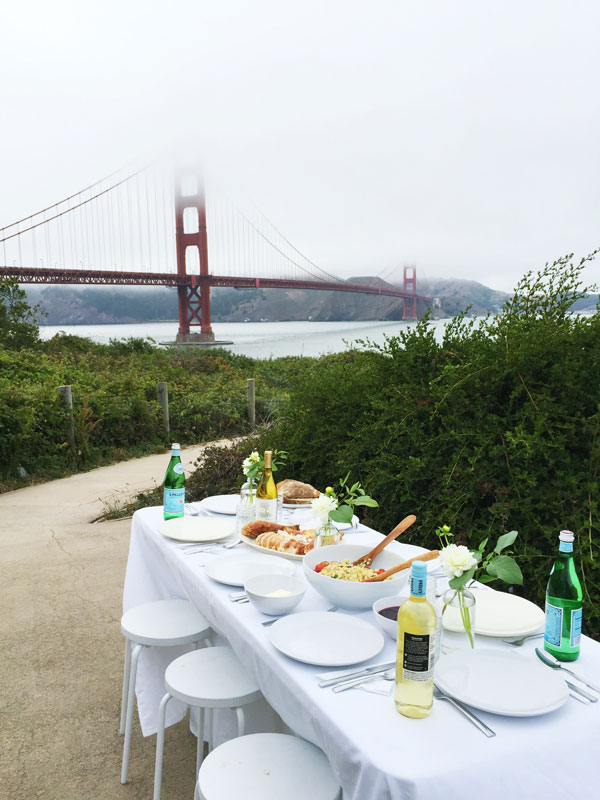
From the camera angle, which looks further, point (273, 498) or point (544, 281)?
point (544, 281)

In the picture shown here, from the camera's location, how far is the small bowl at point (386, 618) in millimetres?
1208

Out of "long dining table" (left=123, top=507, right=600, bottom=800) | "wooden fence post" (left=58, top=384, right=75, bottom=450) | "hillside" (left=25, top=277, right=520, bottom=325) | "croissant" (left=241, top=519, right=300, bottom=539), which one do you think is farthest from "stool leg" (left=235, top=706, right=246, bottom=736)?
"hillside" (left=25, top=277, right=520, bottom=325)

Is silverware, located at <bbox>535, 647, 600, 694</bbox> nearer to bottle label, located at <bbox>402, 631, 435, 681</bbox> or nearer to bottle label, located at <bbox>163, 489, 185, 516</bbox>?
bottle label, located at <bbox>402, 631, 435, 681</bbox>

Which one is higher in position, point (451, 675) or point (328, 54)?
point (328, 54)

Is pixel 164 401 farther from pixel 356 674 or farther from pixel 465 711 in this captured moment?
pixel 465 711

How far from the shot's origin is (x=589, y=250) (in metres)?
2.77

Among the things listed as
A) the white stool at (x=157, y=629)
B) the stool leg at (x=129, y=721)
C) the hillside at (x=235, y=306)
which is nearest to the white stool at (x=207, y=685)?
the white stool at (x=157, y=629)

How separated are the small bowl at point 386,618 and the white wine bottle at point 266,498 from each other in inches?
26.6

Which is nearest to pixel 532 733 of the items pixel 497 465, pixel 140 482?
pixel 497 465

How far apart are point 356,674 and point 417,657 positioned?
20cm

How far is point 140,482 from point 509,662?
4.85 m

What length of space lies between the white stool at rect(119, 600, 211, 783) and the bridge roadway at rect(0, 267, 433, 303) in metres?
13.5

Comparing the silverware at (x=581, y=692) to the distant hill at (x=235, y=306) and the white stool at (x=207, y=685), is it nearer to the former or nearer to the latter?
the white stool at (x=207, y=685)

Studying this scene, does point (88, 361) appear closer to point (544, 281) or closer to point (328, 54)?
point (328, 54)
